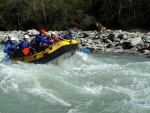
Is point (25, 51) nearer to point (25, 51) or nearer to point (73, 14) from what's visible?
point (25, 51)

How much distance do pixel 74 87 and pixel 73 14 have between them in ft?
91.6

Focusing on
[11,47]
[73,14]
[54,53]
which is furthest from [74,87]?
[73,14]

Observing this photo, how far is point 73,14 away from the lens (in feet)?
122

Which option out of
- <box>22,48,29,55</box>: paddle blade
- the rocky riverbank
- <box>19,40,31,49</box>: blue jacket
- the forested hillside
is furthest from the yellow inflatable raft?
the forested hillside

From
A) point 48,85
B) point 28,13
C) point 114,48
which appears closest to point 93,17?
point 28,13

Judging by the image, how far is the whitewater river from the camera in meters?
8.36

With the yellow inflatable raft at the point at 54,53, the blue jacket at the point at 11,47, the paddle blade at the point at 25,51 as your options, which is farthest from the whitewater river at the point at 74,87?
the blue jacket at the point at 11,47

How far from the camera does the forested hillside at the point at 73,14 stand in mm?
32344

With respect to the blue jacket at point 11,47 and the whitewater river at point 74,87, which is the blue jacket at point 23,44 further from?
the whitewater river at point 74,87

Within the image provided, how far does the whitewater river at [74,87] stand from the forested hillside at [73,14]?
19.5m

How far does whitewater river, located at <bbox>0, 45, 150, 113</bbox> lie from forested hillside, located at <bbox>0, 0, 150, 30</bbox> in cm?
1949

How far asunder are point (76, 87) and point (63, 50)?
2.66 m

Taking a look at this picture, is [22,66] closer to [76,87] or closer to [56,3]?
[76,87]

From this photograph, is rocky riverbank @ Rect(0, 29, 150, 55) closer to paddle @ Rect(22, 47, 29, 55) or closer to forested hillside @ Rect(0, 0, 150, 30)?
paddle @ Rect(22, 47, 29, 55)
